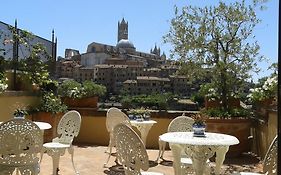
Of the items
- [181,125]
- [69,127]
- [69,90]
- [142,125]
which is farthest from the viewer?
[69,90]

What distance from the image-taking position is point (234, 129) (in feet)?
20.8

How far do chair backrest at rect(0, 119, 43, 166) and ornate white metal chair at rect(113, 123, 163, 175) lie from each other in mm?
944

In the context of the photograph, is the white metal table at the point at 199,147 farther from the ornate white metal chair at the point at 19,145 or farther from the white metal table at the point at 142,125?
the white metal table at the point at 142,125

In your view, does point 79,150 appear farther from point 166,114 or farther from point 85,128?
point 166,114

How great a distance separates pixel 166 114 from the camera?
25.2ft

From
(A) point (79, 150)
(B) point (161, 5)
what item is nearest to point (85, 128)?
(A) point (79, 150)

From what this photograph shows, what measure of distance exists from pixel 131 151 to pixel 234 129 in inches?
151

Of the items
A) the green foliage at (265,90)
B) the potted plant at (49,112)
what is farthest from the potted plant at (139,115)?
the green foliage at (265,90)

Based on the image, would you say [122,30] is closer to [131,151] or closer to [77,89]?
[77,89]

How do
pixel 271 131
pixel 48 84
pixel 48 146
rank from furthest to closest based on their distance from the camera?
pixel 48 84, pixel 271 131, pixel 48 146

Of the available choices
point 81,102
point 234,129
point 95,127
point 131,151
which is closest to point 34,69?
point 81,102

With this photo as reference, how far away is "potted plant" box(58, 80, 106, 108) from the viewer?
8.09 m

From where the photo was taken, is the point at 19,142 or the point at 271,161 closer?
the point at 271,161

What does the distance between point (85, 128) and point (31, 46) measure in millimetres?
2042
